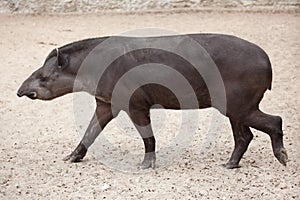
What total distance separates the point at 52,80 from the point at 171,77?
38.5 inches

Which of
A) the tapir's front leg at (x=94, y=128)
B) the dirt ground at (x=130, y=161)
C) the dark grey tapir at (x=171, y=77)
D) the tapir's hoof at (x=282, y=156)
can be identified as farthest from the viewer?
the tapir's front leg at (x=94, y=128)

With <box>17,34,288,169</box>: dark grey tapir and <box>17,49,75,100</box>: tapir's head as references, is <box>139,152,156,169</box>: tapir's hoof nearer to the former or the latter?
<box>17,34,288,169</box>: dark grey tapir

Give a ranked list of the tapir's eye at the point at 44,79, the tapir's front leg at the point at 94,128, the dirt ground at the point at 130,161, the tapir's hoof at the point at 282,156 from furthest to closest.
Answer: the tapir's front leg at the point at 94,128 < the tapir's eye at the point at 44,79 < the tapir's hoof at the point at 282,156 < the dirt ground at the point at 130,161

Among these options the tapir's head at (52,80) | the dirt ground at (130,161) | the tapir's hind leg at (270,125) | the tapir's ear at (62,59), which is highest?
the tapir's ear at (62,59)

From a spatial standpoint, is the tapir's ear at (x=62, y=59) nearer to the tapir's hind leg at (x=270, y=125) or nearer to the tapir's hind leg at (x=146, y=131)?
the tapir's hind leg at (x=146, y=131)

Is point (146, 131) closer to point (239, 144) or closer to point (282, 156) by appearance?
point (239, 144)

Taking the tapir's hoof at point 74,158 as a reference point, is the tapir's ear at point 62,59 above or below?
above

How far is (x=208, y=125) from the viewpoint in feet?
21.3

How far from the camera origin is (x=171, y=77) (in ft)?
16.5

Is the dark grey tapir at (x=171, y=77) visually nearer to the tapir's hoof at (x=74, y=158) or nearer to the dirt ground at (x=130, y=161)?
the dirt ground at (x=130, y=161)

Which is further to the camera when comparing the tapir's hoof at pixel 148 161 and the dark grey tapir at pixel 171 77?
the tapir's hoof at pixel 148 161

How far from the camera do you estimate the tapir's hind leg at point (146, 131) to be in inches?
205

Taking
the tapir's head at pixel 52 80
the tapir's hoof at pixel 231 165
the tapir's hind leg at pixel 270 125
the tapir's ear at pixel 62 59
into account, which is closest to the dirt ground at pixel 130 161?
the tapir's hoof at pixel 231 165

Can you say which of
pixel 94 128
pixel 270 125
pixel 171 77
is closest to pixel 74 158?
pixel 94 128
